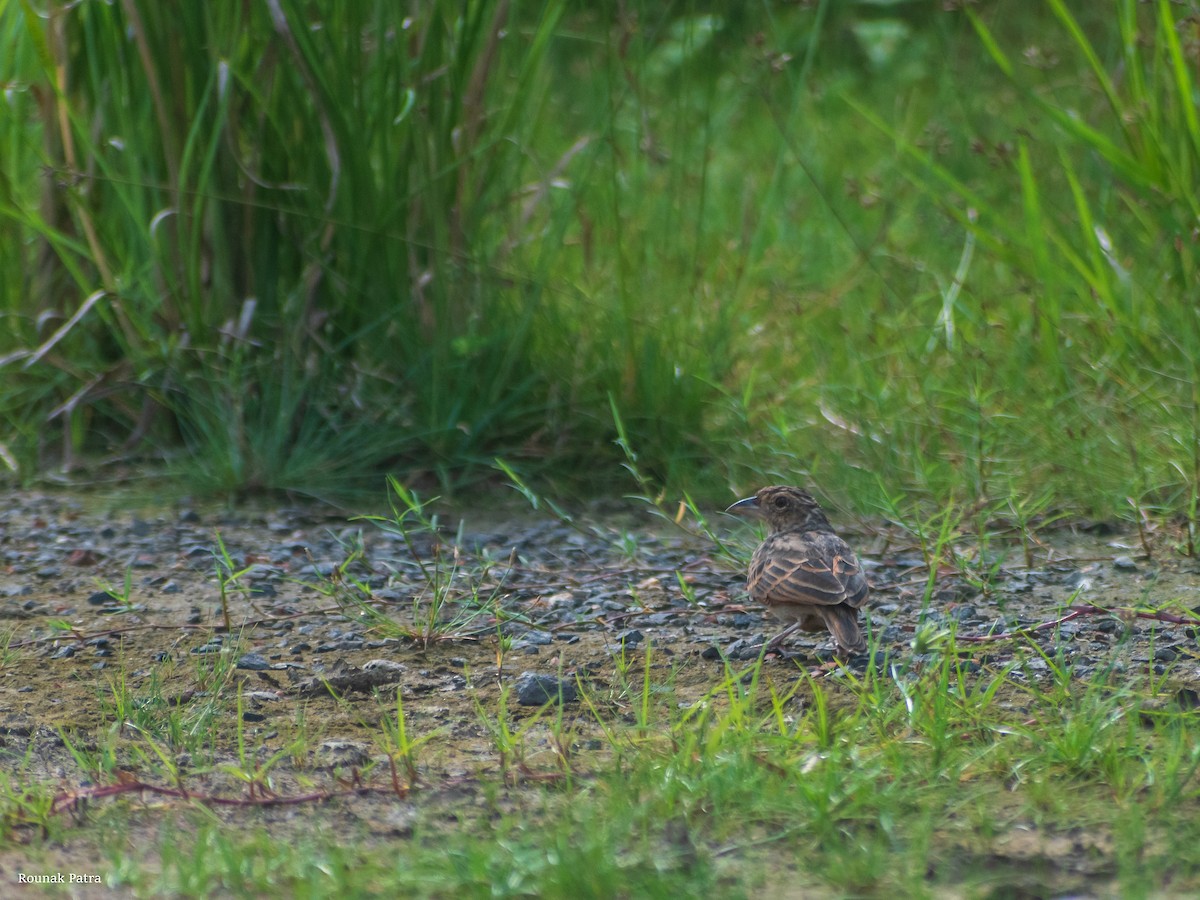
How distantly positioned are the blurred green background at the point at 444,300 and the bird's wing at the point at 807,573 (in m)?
0.83

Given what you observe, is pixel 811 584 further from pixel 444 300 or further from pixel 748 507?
pixel 444 300

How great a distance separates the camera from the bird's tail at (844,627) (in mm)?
3377

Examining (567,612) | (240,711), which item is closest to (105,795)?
(240,711)

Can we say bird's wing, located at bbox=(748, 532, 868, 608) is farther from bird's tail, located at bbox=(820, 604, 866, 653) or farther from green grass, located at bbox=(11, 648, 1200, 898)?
green grass, located at bbox=(11, 648, 1200, 898)

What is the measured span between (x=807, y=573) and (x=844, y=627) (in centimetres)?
15

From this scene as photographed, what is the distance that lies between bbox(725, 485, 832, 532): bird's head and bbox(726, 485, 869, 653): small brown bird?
9 cm

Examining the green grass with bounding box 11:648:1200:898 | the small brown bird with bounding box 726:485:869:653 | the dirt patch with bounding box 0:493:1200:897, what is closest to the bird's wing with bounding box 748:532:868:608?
the small brown bird with bounding box 726:485:869:653

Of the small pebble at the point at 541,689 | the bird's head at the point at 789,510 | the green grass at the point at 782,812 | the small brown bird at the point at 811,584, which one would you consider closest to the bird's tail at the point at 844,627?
the small brown bird at the point at 811,584

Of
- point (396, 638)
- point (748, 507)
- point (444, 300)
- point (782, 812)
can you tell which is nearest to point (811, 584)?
point (748, 507)

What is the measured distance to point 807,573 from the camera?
344 centimetres

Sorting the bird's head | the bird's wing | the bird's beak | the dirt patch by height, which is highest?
the bird's wing

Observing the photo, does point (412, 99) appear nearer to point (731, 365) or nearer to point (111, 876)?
point (731, 365)

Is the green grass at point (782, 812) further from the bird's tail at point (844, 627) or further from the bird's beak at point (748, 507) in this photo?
the bird's beak at point (748, 507)

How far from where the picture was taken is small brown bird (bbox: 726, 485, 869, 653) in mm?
3402
